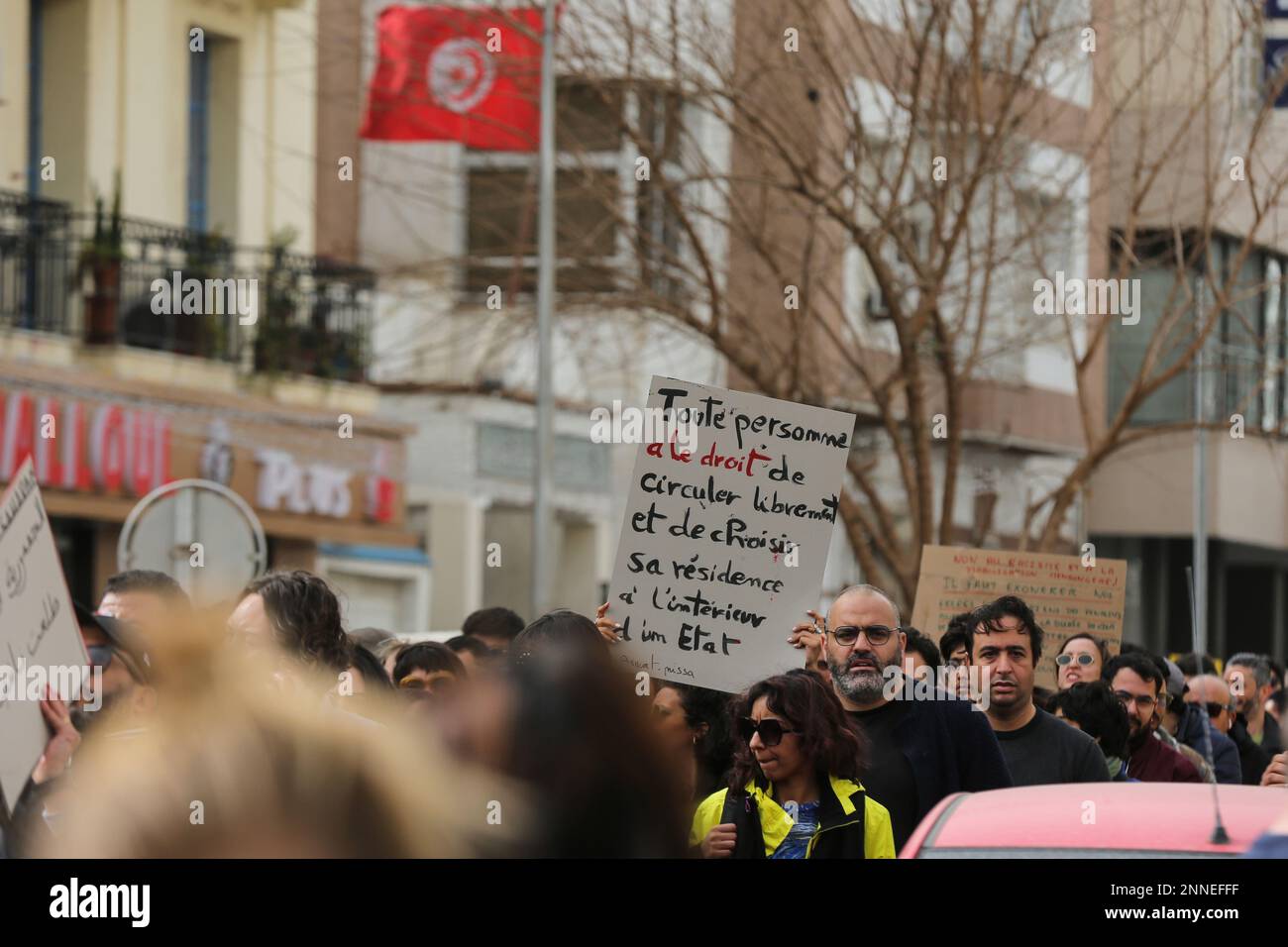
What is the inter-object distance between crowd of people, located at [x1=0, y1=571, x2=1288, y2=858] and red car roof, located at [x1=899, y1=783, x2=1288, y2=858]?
129 millimetres

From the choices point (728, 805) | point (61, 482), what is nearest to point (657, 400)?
point (728, 805)

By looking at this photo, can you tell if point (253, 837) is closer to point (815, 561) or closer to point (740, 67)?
point (815, 561)

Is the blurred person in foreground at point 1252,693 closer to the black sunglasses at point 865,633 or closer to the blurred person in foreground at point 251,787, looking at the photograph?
the black sunglasses at point 865,633

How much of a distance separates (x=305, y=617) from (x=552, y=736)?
323 centimetres

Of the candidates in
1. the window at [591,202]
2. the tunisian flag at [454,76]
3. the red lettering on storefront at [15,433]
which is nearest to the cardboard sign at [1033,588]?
the window at [591,202]

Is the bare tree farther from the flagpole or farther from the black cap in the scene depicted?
the black cap

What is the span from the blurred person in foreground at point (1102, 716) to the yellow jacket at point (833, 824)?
235 cm

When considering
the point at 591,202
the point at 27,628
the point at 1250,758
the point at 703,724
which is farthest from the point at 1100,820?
the point at 591,202

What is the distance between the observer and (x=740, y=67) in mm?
17344

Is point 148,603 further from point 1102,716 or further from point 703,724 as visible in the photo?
point 1102,716

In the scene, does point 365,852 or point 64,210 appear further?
point 64,210

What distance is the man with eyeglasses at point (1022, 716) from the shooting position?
776cm
